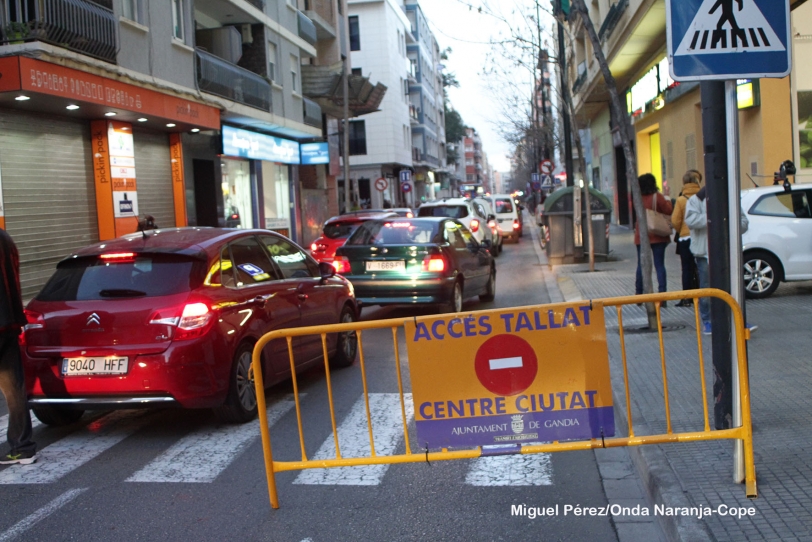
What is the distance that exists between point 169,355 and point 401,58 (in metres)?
59.1

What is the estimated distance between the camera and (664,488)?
4.50m

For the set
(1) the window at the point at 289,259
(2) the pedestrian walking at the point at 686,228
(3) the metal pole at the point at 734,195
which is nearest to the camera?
(3) the metal pole at the point at 734,195

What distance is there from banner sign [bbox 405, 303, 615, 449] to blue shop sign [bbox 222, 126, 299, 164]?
21.5m

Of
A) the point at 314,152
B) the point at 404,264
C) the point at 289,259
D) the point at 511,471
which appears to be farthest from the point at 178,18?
the point at 511,471

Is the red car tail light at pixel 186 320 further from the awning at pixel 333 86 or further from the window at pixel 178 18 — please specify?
the awning at pixel 333 86

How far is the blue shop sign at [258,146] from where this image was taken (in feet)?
84.2

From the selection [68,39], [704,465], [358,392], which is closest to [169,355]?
[358,392]

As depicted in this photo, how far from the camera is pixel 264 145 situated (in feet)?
94.7

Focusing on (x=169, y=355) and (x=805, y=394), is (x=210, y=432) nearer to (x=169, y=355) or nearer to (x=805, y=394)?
(x=169, y=355)

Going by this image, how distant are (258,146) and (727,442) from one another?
80.4 feet

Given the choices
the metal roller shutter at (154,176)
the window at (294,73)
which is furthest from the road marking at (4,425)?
the window at (294,73)

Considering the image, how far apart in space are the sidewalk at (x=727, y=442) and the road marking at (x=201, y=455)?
275cm

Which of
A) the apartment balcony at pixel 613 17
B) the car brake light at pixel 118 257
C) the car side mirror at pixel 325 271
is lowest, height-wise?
the car side mirror at pixel 325 271

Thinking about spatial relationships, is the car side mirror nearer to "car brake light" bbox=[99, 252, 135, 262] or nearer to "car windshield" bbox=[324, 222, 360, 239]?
"car brake light" bbox=[99, 252, 135, 262]
